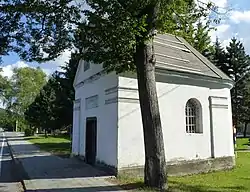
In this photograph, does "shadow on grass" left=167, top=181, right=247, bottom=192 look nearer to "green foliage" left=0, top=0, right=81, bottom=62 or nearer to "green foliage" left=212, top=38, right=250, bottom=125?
"green foliage" left=0, top=0, right=81, bottom=62

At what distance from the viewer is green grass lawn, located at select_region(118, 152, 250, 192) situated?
11016 millimetres

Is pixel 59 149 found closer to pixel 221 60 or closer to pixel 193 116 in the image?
pixel 193 116

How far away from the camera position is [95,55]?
1088 centimetres

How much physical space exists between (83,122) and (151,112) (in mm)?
8098

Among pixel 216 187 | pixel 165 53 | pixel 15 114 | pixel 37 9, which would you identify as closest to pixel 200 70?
pixel 165 53

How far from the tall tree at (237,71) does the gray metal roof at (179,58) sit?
24.1 meters

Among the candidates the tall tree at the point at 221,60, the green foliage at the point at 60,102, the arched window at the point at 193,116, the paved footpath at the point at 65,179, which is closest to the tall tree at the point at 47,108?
the green foliage at the point at 60,102

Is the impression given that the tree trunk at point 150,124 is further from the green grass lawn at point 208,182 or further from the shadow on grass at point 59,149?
the shadow on grass at point 59,149

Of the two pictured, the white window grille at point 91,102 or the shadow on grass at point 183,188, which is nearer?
the shadow on grass at point 183,188

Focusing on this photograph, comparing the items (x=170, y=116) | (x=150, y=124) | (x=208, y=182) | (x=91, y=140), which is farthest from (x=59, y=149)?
(x=150, y=124)

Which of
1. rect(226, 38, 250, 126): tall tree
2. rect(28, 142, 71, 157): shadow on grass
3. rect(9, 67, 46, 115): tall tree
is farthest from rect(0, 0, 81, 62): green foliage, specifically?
rect(9, 67, 46, 115): tall tree

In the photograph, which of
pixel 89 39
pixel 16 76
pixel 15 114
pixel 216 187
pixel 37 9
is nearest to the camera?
pixel 37 9

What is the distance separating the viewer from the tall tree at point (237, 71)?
4119 centimetres

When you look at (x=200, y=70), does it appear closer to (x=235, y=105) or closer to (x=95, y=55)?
(x=95, y=55)
